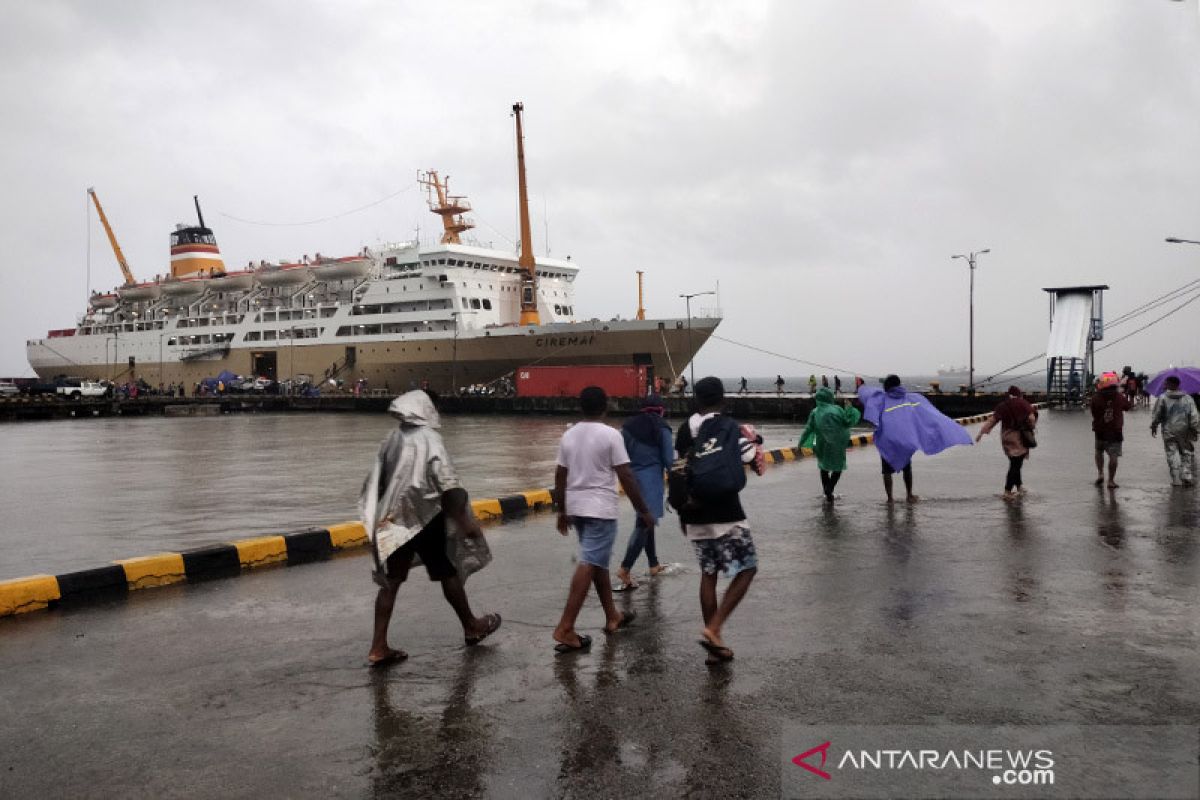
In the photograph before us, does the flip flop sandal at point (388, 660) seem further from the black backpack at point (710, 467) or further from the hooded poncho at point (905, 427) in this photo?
the hooded poncho at point (905, 427)

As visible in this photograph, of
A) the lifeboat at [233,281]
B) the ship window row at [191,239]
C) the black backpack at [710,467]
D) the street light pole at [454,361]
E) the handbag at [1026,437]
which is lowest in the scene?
the handbag at [1026,437]

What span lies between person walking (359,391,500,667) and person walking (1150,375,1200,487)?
28.7 feet

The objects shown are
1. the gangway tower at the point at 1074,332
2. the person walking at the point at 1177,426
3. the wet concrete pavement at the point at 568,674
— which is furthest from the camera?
the gangway tower at the point at 1074,332

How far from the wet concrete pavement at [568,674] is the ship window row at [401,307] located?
38925mm

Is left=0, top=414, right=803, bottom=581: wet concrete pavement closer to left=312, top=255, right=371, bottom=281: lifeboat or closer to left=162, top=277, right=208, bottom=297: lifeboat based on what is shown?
left=312, top=255, right=371, bottom=281: lifeboat

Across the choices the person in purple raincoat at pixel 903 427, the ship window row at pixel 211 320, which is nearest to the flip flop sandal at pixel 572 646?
the person in purple raincoat at pixel 903 427

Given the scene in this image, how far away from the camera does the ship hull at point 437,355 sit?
1551 inches

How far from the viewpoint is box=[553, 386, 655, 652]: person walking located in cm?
447

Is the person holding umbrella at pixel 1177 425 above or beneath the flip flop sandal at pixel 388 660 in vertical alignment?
above

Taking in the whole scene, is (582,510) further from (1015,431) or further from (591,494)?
(1015,431)

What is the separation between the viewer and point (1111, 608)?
4926 mm

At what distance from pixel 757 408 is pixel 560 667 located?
31117 millimetres

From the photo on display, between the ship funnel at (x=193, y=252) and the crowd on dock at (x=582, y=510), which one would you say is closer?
the crowd on dock at (x=582, y=510)

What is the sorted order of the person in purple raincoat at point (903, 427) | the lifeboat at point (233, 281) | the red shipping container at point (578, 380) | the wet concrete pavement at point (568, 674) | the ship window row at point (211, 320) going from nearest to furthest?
the wet concrete pavement at point (568, 674) → the person in purple raincoat at point (903, 427) → the red shipping container at point (578, 380) → the lifeboat at point (233, 281) → the ship window row at point (211, 320)
